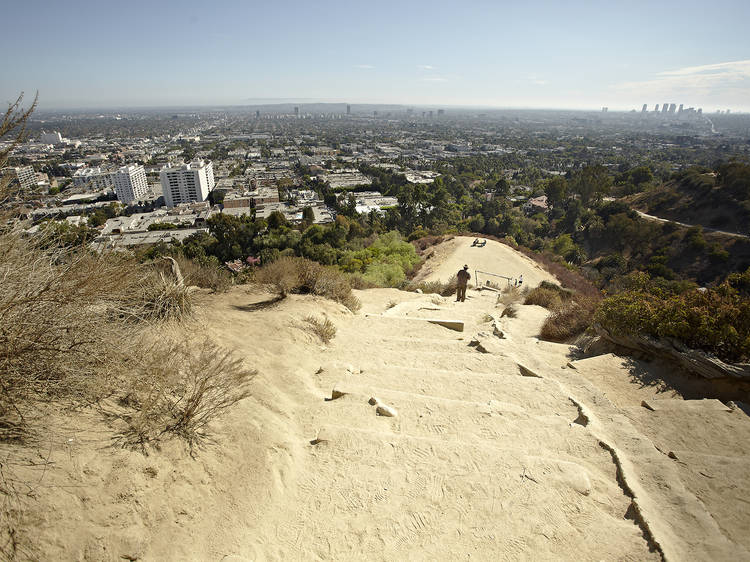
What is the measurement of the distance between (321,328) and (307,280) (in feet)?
8.18

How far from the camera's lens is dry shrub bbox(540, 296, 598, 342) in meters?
8.05

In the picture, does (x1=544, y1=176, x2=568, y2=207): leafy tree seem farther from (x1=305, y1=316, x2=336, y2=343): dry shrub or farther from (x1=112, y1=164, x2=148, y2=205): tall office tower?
(x1=112, y1=164, x2=148, y2=205): tall office tower

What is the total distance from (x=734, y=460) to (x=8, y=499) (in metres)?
6.21

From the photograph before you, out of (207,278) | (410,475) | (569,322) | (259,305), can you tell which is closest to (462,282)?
(569,322)

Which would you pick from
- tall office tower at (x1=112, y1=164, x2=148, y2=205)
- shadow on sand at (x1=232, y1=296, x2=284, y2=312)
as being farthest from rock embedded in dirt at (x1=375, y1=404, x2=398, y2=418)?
tall office tower at (x1=112, y1=164, x2=148, y2=205)

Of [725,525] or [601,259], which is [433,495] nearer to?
[725,525]

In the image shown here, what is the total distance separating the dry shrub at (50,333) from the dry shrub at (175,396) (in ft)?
0.98

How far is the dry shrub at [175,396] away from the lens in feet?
10.6

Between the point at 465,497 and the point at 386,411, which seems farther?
the point at 386,411

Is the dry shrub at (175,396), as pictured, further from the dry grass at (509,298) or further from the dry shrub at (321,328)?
the dry grass at (509,298)

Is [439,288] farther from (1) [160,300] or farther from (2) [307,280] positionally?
(1) [160,300]

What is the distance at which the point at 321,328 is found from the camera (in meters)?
6.77

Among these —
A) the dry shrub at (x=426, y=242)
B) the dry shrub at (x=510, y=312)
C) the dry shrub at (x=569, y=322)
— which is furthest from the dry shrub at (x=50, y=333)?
the dry shrub at (x=426, y=242)

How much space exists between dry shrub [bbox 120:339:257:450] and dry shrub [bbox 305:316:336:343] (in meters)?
2.28
